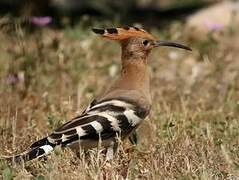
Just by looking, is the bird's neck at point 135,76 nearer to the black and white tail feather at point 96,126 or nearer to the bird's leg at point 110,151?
the black and white tail feather at point 96,126

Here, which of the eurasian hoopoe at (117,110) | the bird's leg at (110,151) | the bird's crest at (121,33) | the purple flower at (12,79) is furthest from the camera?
the purple flower at (12,79)

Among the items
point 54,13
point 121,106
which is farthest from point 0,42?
point 54,13

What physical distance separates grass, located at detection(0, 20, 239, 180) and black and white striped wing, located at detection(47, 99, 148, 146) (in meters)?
0.10

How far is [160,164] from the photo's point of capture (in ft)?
14.2

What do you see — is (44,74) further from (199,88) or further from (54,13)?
(54,13)

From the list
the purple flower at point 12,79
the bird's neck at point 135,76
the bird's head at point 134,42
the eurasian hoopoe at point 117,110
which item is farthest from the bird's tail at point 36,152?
the purple flower at point 12,79

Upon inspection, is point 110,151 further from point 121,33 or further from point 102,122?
point 121,33

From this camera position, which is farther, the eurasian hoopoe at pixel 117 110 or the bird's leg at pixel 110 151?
the bird's leg at pixel 110 151

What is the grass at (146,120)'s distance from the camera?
165 inches

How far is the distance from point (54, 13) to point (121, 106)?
26.7 ft

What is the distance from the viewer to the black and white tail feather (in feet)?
13.8

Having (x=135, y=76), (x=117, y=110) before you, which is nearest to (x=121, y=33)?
(x=135, y=76)

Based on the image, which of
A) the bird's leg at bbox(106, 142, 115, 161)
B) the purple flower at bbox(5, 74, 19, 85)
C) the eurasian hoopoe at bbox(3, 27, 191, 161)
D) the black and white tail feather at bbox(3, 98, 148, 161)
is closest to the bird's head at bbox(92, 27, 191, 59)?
the eurasian hoopoe at bbox(3, 27, 191, 161)

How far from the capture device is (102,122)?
14.3 ft
